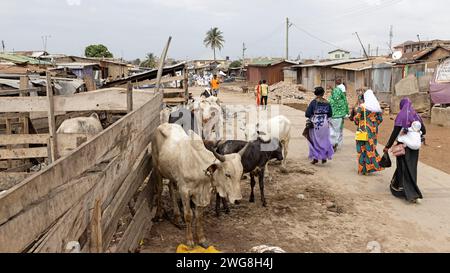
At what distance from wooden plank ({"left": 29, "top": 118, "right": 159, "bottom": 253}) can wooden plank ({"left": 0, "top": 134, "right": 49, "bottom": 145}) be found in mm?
1816

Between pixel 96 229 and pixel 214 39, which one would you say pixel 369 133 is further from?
pixel 214 39

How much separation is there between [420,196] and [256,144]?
2827 mm

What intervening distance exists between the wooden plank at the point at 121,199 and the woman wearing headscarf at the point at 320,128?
452 cm

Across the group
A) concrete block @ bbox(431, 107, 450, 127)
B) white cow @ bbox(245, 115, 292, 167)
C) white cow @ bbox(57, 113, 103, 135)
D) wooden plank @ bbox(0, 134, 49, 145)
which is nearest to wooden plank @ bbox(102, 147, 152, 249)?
wooden plank @ bbox(0, 134, 49, 145)

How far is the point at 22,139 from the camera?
5086mm

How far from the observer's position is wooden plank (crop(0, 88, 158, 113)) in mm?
4945

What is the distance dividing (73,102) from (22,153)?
973 millimetres

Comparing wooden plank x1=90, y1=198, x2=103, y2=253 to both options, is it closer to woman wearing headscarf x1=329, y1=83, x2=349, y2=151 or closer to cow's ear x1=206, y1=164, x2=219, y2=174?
cow's ear x1=206, y1=164, x2=219, y2=174

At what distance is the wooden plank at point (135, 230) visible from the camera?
363cm

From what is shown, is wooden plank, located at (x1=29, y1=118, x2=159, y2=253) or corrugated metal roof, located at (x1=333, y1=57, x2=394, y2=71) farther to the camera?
corrugated metal roof, located at (x1=333, y1=57, x2=394, y2=71)

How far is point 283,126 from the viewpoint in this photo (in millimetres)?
8016

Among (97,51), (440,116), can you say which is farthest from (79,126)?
(97,51)

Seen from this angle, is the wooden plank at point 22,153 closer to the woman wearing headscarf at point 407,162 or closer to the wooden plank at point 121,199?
the wooden plank at point 121,199
